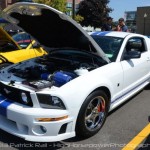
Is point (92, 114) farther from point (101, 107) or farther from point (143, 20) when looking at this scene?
point (143, 20)

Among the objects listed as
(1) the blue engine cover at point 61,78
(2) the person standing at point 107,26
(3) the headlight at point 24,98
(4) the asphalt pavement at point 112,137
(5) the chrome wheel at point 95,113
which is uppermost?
(2) the person standing at point 107,26

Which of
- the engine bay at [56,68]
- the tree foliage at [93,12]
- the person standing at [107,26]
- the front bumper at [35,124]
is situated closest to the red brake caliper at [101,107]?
the engine bay at [56,68]

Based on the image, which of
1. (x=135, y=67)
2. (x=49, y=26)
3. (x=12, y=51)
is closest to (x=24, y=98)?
(x=49, y=26)

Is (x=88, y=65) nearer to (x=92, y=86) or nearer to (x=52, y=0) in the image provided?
(x=92, y=86)

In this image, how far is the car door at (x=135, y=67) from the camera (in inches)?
190

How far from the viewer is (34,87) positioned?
3.62 metres

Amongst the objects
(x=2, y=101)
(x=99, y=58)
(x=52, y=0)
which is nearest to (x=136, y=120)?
(x=99, y=58)

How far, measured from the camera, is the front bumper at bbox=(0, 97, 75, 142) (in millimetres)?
3426

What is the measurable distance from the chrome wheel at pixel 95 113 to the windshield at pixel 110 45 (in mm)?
890

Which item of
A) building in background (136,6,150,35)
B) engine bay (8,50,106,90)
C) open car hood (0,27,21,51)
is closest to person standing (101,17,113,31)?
open car hood (0,27,21,51)

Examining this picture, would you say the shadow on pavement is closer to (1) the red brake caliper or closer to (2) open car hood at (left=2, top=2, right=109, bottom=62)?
(1) the red brake caliper

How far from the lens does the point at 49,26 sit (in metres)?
4.80

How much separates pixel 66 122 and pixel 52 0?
62.8ft

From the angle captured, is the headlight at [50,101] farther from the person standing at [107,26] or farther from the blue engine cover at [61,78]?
the person standing at [107,26]
